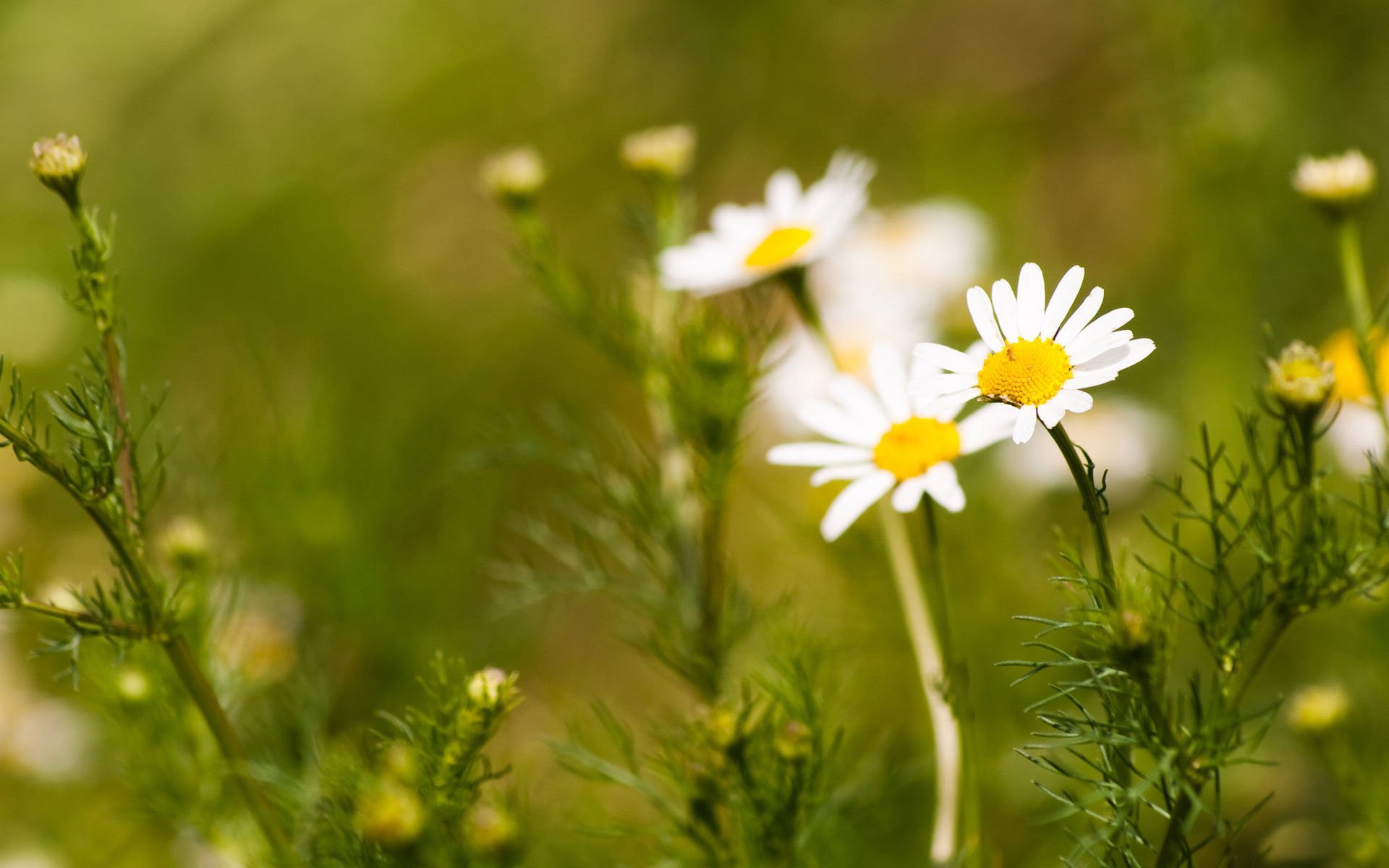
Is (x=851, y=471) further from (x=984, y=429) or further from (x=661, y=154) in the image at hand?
(x=661, y=154)

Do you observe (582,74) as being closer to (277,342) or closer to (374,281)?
(374,281)

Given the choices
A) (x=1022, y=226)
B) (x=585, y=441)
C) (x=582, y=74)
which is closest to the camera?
(x=585, y=441)

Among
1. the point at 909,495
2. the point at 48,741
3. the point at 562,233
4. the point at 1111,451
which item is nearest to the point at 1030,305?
the point at 909,495

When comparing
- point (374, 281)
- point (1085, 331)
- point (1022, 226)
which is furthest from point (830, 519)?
point (374, 281)

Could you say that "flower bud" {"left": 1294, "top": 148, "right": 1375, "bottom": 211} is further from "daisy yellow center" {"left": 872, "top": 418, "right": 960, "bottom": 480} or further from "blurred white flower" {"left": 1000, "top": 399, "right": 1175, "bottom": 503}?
"blurred white flower" {"left": 1000, "top": 399, "right": 1175, "bottom": 503}

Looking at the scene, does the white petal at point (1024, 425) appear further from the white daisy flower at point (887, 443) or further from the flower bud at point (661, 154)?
the flower bud at point (661, 154)

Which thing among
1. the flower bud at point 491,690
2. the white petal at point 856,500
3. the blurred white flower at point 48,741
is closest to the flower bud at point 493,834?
the flower bud at point 491,690
